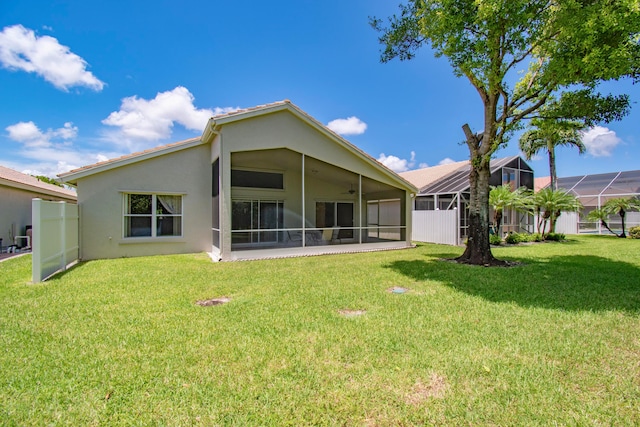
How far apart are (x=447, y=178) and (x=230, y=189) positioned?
15.7 meters

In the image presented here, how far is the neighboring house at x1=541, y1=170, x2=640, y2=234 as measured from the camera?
23.7 m

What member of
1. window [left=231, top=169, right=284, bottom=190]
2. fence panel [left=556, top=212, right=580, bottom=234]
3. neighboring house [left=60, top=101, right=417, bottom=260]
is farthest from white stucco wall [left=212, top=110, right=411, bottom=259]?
fence panel [left=556, top=212, right=580, bottom=234]

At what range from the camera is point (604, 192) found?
82.4 feet

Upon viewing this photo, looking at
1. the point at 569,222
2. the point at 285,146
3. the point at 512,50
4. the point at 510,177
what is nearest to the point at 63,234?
the point at 285,146

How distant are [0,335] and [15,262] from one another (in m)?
8.53

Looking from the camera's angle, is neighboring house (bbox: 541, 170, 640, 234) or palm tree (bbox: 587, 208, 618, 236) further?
neighboring house (bbox: 541, 170, 640, 234)

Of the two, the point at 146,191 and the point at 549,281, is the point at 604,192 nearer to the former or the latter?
the point at 549,281

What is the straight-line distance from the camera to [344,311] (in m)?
5.70

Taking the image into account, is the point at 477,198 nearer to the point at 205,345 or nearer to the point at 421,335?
the point at 421,335

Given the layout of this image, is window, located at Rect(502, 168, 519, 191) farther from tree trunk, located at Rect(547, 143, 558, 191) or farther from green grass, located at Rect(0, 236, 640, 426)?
green grass, located at Rect(0, 236, 640, 426)

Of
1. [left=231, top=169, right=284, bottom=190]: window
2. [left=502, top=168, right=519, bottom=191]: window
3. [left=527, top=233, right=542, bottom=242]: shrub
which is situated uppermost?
[left=502, top=168, right=519, bottom=191]: window

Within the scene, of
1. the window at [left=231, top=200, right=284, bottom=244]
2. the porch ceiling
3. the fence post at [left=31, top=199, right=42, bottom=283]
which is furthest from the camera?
the window at [left=231, top=200, right=284, bottom=244]

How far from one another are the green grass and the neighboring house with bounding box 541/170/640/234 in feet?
74.4

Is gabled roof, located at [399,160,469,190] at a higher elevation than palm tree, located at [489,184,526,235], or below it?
higher
